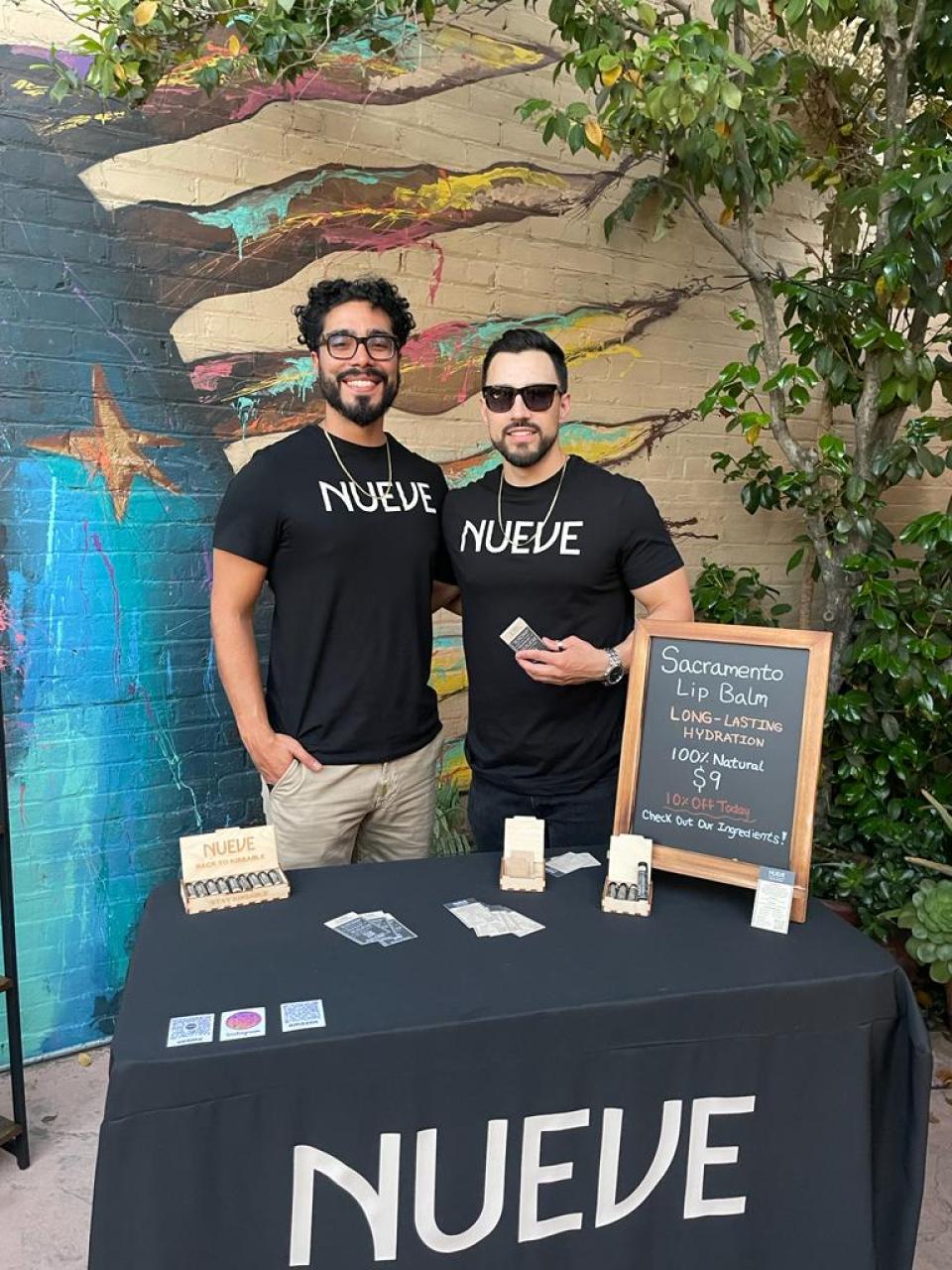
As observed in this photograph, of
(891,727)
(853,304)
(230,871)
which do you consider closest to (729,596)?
(891,727)

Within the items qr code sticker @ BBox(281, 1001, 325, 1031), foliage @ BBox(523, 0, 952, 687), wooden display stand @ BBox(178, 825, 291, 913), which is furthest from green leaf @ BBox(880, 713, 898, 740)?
qr code sticker @ BBox(281, 1001, 325, 1031)

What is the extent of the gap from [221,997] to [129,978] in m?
0.17

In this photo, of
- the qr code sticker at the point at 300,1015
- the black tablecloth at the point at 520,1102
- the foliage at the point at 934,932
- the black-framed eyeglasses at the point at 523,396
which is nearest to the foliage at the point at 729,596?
the foliage at the point at 934,932

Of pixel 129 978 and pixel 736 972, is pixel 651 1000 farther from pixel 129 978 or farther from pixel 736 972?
pixel 129 978

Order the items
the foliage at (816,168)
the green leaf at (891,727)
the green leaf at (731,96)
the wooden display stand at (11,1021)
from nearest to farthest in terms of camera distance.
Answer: the green leaf at (731,96)
the wooden display stand at (11,1021)
the foliage at (816,168)
the green leaf at (891,727)

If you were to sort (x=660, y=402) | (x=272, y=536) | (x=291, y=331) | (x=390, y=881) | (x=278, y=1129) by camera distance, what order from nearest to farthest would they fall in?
(x=278, y=1129) → (x=390, y=881) → (x=272, y=536) → (x=291, y=331) → (x=660, y=402)

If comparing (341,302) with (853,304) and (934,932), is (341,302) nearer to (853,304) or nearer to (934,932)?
(853,304)

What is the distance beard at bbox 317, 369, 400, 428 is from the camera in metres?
2.10

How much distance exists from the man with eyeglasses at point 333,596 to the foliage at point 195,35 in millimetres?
557

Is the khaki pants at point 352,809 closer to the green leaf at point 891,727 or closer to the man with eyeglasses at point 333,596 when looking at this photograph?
the man with eyeglasses at point 333,596

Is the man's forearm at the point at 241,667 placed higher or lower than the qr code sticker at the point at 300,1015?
higher

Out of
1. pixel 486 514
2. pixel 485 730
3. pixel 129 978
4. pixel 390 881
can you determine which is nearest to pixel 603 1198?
pixel 390 881

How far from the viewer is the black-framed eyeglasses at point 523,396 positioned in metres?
2.00

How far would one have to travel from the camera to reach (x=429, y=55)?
2.98 meters
